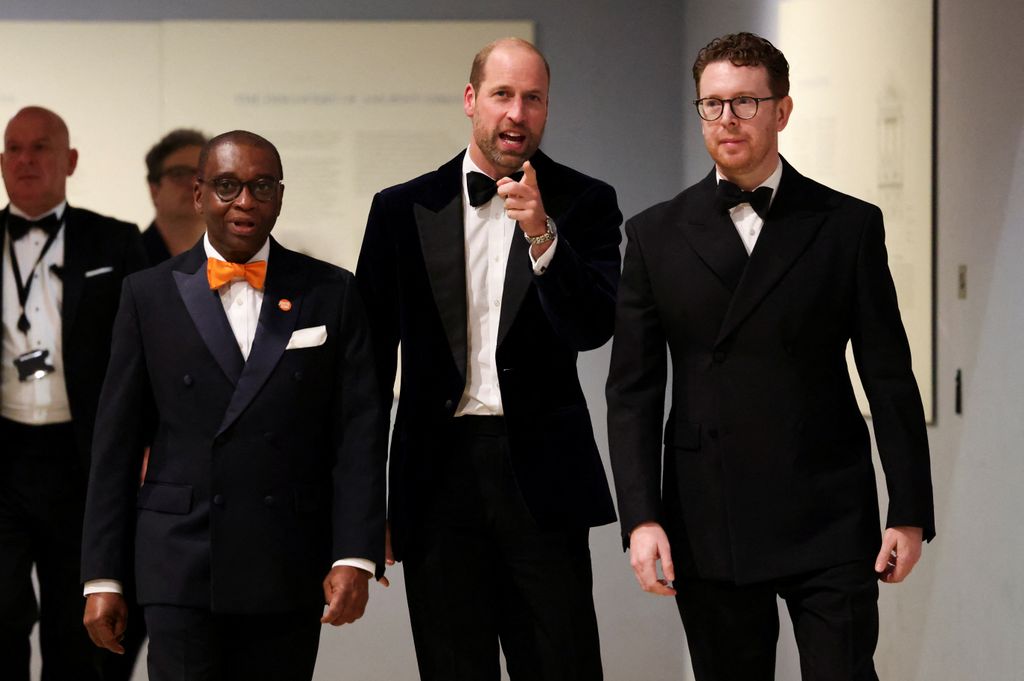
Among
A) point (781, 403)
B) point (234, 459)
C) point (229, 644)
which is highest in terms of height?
point (781, 403)

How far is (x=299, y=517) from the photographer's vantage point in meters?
2.64

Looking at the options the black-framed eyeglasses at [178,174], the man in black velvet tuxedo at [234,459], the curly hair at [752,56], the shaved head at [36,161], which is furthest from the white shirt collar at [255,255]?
the black-framed eyeglasses at [178,174]

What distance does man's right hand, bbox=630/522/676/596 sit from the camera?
239 cm

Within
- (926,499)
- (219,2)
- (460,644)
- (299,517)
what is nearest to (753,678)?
(926,499)

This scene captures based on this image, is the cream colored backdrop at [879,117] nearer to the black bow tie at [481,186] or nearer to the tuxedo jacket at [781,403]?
the tuxedo jacket at [781,403]

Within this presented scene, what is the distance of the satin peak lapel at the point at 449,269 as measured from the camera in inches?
111

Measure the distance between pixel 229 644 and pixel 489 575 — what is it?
557 mm

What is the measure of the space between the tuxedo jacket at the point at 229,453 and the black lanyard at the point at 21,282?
1.05m

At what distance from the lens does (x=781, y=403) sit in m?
2.43

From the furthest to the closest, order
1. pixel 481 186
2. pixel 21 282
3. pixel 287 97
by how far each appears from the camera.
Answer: pixel 287 97, pixel 21 282, pixel 481 186

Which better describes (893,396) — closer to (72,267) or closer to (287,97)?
(72,267)

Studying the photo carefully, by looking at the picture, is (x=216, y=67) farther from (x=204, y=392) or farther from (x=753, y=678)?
(x=753, y=678)

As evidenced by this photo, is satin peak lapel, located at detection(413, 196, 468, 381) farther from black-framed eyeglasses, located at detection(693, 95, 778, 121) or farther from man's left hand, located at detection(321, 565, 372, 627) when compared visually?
black-framed eyeglasses, located at detection(693, 95, 778, 121)

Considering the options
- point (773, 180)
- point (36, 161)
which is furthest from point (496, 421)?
point (36, 161)
